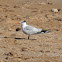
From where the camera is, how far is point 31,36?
1327 cm

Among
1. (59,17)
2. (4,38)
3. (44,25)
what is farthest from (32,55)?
(59,17)

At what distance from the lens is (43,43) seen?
12109mm

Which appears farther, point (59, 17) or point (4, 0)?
point (4, 0)

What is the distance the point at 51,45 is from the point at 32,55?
1.46 m

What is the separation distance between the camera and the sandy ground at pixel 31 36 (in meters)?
10.5

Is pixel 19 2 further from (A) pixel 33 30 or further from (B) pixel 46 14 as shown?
(A) pixel 33 30

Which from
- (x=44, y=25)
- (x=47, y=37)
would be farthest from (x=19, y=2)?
(x=47, y=37)

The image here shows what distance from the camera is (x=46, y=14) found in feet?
60.6

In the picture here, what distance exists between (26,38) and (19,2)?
9.90 metres

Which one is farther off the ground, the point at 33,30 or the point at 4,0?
the point at 33,30

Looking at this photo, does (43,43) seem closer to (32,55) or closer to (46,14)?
(32,55)

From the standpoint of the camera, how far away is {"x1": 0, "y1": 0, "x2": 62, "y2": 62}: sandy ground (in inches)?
412

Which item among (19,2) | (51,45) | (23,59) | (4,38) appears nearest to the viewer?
(23,59)

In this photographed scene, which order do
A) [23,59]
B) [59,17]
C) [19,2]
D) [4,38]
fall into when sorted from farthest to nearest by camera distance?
1. [19,2]
2. [59,17]
3. [4,38]
4. [23,59]
